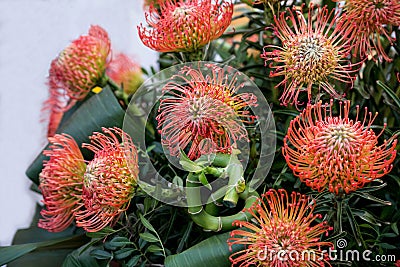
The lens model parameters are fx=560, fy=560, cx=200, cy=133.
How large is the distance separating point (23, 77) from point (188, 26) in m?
0.49

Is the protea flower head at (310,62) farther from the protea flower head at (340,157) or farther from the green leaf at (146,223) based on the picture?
the green leaf at (146,223)

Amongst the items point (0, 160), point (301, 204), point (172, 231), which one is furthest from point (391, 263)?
point (0, 160)

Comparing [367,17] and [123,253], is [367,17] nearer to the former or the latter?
[367,17]

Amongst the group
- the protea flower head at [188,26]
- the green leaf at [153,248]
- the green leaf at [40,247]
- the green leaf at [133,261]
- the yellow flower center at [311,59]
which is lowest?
the green leaf at [40,247]

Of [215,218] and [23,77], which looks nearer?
[215,218]

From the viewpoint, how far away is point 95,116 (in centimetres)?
54

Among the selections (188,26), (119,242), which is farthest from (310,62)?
(119,242)

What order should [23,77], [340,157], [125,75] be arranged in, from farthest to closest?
1. [23,77]
2. [125,75]
3. [340,157]

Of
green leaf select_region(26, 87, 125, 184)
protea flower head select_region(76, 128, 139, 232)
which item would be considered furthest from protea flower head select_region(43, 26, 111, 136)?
protea flower head select_region(76, 128, 139, 232)

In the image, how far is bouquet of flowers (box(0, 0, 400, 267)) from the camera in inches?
15.9

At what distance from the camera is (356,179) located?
387 millimetres

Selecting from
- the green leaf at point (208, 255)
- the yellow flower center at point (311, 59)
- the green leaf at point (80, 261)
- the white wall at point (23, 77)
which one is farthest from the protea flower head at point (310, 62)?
the white wall at point (23, 77)

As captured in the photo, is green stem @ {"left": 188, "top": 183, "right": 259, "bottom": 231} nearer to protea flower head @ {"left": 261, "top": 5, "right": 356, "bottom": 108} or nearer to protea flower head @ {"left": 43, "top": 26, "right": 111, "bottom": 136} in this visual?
protea flower head @ {"left": 261, "top": 5, "right": 356, "bottom": 108}

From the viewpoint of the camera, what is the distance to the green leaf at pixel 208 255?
1.39 feet
